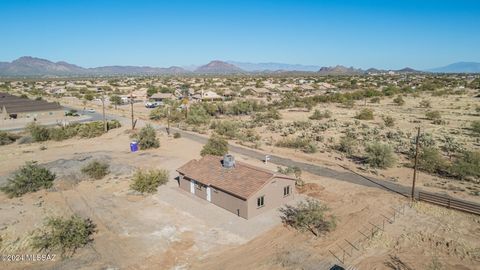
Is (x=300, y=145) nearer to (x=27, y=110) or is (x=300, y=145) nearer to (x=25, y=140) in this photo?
(x=25, y=140)

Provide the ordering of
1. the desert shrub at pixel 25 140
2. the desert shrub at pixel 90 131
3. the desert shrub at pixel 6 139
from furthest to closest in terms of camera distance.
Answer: the desert shrub at pixel 90 131, the desert shrub at pixel 25 140, the desert shrub at pixel 6 139

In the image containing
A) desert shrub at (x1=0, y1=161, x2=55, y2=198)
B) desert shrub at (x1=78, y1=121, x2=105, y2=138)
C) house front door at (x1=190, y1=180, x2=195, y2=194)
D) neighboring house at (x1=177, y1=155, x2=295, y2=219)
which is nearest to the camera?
neighboring house at (x1=177, y1=155, x2=295, y2=219)

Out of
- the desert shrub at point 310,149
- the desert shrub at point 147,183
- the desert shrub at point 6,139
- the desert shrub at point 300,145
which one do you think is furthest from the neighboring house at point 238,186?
the desert shrub at point 6,139

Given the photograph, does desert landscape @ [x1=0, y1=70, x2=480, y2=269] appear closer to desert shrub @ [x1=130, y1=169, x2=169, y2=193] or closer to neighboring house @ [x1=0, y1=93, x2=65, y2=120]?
desert shrub @ [x1=130, y1=169, x2=169, y2=193]

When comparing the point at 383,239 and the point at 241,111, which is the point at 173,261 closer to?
the point at 383,239

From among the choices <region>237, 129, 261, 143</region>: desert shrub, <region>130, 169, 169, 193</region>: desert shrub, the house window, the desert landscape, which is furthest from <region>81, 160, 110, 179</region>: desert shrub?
<region>237, 129, 261, 143</region>: desert shrub

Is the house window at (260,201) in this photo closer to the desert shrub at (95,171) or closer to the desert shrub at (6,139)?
the desert shrub at (95,171)
